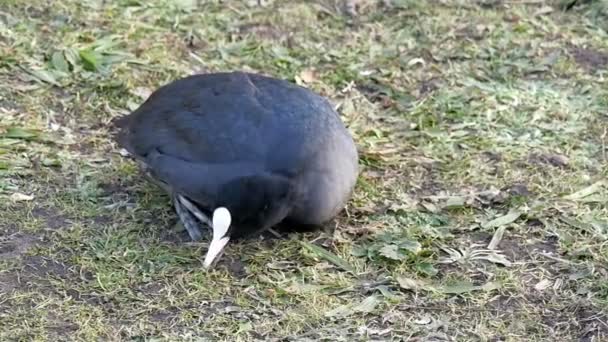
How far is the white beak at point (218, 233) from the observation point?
3723mm

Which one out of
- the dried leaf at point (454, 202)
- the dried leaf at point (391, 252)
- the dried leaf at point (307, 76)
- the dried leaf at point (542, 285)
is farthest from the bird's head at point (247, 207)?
the dried leaf at point (307, 76)

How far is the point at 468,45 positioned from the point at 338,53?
0.73m

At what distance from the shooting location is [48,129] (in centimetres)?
481

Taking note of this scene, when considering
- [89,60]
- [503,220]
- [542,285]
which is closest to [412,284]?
[542,285]

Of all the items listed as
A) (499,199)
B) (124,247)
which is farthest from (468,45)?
(124,247)

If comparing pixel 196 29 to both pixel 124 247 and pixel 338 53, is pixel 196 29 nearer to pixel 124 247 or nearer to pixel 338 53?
pixel 338 53

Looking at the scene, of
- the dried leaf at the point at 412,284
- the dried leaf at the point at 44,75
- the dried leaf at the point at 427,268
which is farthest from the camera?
the dried leaf at the point at 44,75

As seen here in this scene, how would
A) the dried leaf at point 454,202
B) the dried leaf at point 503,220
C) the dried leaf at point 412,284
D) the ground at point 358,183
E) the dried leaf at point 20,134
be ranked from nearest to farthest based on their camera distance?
the ground at point 358,183 → the dried leaf at point 412,284 → the dried leaf at point 503,220 → the dried leaf at point 454,202 → the dried leaf at point 20,134

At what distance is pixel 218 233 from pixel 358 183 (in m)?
0.90

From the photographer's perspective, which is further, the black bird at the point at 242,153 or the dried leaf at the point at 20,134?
the dried leaf at the point at 20,134

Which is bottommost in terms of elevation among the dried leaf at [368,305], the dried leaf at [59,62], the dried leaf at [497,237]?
the dried leaf at [59,62]

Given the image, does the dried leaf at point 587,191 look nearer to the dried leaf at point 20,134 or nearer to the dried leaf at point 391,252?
the dried leaf at point 391,252

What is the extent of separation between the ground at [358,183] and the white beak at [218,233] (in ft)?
0.35

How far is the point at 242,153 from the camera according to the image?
385 cm
